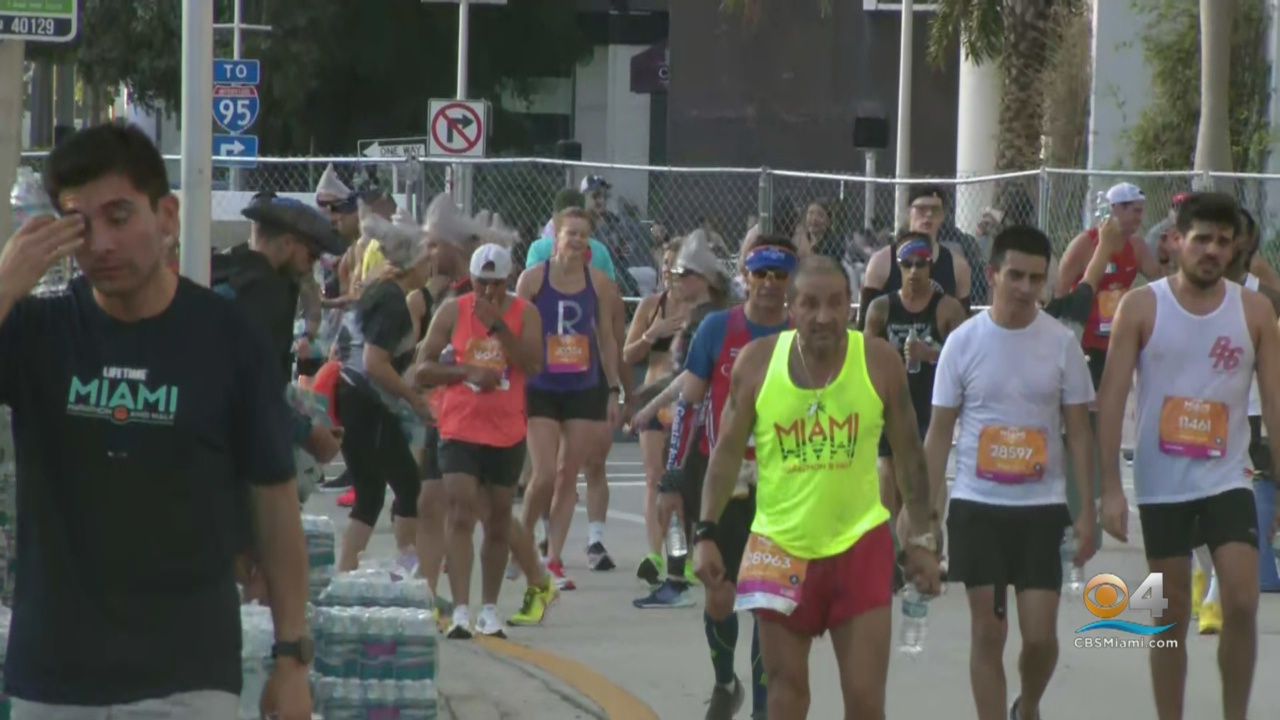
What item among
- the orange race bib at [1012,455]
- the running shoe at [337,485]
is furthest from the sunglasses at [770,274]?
the running shoe at [337,485]

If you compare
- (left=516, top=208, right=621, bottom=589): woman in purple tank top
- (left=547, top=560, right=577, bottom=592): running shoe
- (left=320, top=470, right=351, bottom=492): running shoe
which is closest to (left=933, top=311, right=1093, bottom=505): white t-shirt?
(left=516, top=208, right=621, bottom=589): woman in purple tank top

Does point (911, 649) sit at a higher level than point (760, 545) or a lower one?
lower

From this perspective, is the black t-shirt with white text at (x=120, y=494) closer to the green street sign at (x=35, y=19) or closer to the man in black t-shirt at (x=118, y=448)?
the man in black t-shirt at (x=118, y=448)

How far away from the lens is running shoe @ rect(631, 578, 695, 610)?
37.6 ft

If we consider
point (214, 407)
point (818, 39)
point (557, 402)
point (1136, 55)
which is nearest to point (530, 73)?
point (818, 39)

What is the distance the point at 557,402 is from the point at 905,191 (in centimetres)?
1035

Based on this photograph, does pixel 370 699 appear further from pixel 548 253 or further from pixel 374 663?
pixel 548 253

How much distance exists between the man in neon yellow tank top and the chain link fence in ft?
33.6

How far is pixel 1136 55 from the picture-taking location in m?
29.4

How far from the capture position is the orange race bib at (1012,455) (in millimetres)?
7711

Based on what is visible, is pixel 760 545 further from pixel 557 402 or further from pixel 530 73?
pixel 530 73

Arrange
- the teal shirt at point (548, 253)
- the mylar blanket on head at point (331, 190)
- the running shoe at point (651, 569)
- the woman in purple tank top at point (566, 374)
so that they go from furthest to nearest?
the mylar blanket on head at point (331, 190) < the teal shirt at point (548, 253) < the woman in purple tank top at point (566, 374) < the running shoe at point (651, 569)

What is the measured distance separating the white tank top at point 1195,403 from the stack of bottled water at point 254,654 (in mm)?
3079

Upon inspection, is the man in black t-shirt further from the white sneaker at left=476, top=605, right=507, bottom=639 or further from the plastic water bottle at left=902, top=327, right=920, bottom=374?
the plastic water bottle at left=902, top=327, right=920, bottom=374
